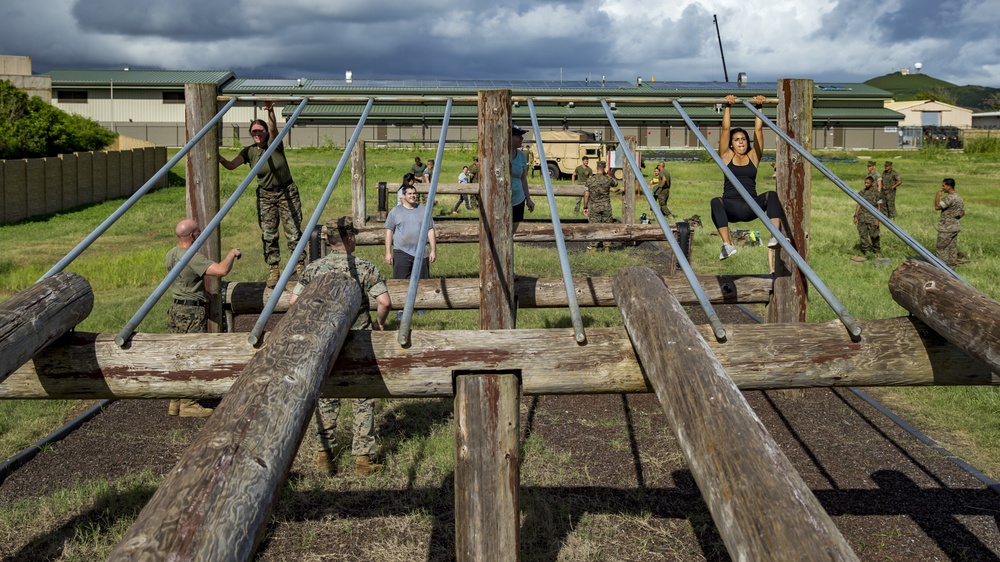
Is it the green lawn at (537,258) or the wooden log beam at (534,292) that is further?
the green lawn at (537,258)

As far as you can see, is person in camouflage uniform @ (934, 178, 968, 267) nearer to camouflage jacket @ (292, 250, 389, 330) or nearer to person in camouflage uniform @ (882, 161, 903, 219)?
person in camouflage uniform @ (882, 161, 903, 219)

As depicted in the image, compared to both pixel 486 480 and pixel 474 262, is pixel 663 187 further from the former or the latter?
pixel 486 480

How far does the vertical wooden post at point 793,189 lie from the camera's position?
21.8ft

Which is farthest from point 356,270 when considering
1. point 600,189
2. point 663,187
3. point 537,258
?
point 663,187

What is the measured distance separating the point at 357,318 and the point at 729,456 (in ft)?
11.9

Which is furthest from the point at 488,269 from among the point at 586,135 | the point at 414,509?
the point at 586,135

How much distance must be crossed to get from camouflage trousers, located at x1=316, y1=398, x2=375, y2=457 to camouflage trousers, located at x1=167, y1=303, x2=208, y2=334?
5.07 feet

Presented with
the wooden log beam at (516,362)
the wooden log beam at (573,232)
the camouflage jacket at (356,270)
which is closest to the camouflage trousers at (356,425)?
the camouflage jacket at (356,270)

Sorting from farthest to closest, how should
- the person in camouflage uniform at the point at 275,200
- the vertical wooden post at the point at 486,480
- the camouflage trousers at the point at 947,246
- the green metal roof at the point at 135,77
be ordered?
1. the green metal roof at the point at 135,77
2. the camouflage trousers at the point at 947,246
3. the person in camouflage uniform at the point at 275,200
4. the vertical wooden post at the point at 486,480

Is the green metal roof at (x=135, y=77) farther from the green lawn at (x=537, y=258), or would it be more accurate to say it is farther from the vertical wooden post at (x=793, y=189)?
the vertical wooden post at (x=793, y=189)

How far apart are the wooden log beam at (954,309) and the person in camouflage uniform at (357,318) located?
10.7 feet

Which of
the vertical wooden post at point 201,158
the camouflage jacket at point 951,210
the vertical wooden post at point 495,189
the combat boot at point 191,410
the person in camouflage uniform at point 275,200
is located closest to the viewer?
the vertical wooden post at point 495,189

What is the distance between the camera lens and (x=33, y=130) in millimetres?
28250

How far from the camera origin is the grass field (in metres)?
7.32
